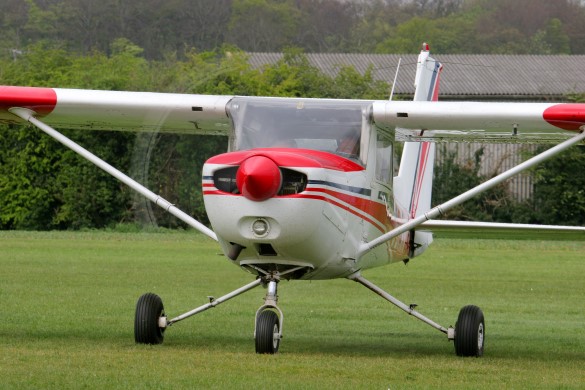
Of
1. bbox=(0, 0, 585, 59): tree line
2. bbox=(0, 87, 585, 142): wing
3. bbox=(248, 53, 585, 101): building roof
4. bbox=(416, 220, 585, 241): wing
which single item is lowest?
bbox=(416, 220, 585, 241): wing

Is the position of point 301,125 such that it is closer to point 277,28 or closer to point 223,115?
point 223,115

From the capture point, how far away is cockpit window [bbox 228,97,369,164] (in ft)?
33.4

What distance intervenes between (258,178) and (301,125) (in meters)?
1.36

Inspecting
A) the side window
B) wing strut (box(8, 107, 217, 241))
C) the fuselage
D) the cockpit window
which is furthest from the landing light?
the side window

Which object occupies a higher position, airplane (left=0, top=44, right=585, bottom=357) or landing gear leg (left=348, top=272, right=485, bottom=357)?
airplane (left=0, top=44, right=585, bottom=357)

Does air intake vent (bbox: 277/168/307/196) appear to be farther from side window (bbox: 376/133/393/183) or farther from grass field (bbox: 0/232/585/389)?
side window (bbox: 376/133/393/183)

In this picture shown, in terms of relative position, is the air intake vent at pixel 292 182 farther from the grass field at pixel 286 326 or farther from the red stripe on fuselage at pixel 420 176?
the red stripe on fuselage at pixel 420 176

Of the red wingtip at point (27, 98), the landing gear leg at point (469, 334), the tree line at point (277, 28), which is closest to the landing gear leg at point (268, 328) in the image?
the landing gear leg at point (469, 334)

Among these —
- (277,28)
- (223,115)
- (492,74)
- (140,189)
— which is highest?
(277,28)

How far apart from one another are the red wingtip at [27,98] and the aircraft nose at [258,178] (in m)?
3.05

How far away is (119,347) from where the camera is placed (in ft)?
34.2

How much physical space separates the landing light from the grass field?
98cm

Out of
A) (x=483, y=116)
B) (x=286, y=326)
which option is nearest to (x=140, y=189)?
(x=483, y=116)

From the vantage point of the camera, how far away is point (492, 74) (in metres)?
55.8
